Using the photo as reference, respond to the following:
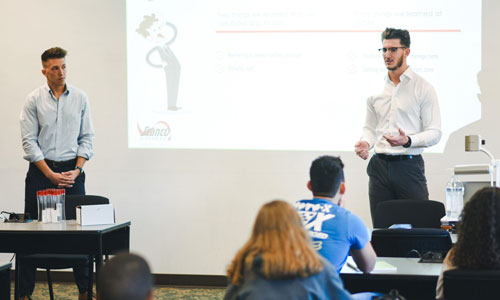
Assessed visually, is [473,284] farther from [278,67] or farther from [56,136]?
[278,67]

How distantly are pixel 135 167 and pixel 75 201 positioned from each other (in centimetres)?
129

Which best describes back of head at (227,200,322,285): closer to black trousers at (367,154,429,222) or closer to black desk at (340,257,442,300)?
black desk at (340,257,442,300)

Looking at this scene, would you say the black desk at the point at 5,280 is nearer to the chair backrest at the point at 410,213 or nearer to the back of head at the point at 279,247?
the back of head at the point at 279,247

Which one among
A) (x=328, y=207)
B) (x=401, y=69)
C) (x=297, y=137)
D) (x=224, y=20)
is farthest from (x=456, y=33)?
(x=328, y=207)

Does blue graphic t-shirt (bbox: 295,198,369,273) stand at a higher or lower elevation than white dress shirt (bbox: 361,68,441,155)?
lower

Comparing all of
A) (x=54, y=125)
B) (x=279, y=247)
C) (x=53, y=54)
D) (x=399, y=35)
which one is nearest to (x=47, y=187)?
(x=54, y=125)

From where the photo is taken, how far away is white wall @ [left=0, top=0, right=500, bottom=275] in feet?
18.7

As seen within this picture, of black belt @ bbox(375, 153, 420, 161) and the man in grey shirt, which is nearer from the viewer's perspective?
black belt @ bbox(375, 153, 420, 161)

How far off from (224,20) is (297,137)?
1.28 meters

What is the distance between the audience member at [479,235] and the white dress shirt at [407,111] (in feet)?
7.02

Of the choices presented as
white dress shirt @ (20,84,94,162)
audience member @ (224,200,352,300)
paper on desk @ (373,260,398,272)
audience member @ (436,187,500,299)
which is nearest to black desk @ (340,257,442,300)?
paper on desk @ (373,260,398,272)

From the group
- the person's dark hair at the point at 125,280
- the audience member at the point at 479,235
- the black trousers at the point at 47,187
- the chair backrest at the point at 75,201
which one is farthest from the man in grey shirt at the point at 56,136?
the person's dark hair at the point at 125,280

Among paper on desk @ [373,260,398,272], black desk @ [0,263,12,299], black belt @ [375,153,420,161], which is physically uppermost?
black belt @ [375,153,420,161]

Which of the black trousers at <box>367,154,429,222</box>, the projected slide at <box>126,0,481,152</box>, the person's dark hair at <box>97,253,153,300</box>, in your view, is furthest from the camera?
the projected slide at <box>126,0,481,152</box>
